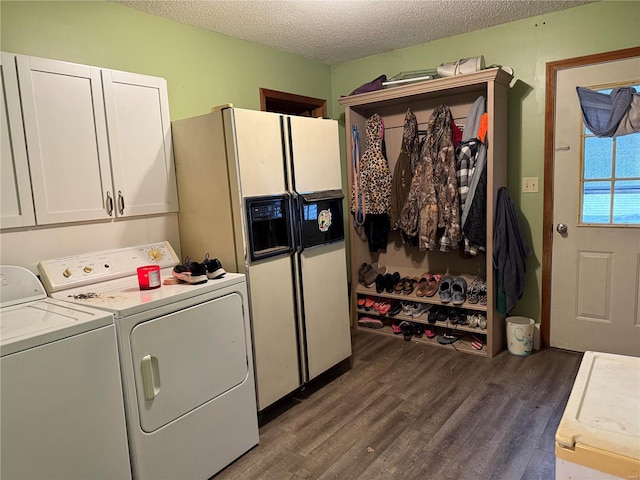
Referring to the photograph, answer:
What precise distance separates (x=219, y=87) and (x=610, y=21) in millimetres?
2623

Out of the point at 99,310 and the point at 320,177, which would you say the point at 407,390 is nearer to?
the point at 320,177

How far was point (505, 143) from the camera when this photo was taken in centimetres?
313

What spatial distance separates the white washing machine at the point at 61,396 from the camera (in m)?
1.35

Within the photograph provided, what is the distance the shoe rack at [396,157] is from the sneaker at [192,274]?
6.13ft

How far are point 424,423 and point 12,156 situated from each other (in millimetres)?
2436

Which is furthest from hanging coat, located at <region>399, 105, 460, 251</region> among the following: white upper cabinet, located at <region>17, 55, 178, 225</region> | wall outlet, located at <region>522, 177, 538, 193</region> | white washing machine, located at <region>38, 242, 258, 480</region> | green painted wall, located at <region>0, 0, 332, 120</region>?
white upper cabinet, located at <region>17, 55, 178, 225</region>

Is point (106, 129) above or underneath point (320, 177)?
above

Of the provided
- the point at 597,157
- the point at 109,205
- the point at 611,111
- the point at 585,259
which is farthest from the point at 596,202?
the point at 109,205

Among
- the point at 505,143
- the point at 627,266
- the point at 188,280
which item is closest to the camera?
the point at 188,280

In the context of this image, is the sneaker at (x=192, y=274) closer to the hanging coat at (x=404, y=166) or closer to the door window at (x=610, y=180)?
the hanging coat at (x=404, y=166)

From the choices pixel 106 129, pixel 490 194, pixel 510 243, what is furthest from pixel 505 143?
pixel 106 129

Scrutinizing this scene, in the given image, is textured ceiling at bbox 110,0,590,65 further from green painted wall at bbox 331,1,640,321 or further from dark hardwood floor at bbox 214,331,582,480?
dark hardwood floor at bbox 214,331,582,480

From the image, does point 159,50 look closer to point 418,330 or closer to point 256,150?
point 256,150

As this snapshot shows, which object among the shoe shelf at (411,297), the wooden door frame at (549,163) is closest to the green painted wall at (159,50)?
the shoe shelf at (411,297)
